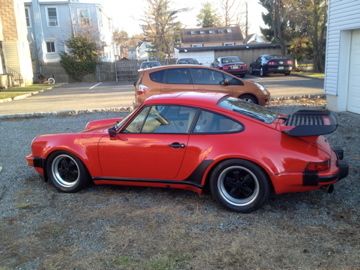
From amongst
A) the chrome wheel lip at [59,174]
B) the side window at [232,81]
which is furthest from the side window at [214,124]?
the side window at [232,81]

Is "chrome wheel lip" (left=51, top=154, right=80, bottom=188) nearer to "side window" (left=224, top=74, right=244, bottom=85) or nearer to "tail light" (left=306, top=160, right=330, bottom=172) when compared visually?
"tail light" (left=306, top=160, right=330, bottom=172)

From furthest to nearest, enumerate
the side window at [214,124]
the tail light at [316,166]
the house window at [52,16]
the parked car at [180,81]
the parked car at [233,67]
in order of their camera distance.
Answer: the house window at [52,16] < the parked car at [233,67] < the parked car at [180,81] < the side window at [214,124] < the tail light at [316,166]

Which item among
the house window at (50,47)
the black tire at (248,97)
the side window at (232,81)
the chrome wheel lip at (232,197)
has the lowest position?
the chrome wheel lip at (232,197)

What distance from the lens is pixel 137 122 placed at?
15.5 feet

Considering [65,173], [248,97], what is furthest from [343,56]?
[65,173]

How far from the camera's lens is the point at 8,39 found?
27.2 m

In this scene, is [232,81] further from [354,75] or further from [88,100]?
[88,100]

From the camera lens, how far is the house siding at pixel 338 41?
955 centimetres

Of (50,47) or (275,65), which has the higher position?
(50,47)

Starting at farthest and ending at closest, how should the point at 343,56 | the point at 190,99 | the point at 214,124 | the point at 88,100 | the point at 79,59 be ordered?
1. the point at 79,59
2. the point at 88,100
3. the point at 343,56
4. the point at 190,99
5. the point at 214,124

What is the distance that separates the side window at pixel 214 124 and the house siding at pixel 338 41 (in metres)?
6.78

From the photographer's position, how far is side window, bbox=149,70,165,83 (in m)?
9.91

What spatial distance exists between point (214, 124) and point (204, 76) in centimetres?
580

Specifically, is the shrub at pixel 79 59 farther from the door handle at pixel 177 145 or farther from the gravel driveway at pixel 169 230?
the door handle at pixel 177 145
